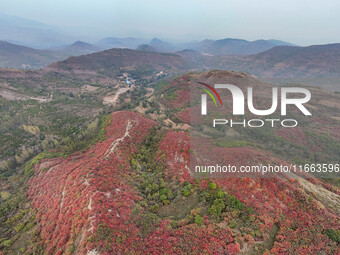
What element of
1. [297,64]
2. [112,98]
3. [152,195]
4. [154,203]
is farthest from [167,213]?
[297,64]

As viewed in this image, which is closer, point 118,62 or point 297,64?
point 297,64

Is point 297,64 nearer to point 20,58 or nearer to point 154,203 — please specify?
point 154,203

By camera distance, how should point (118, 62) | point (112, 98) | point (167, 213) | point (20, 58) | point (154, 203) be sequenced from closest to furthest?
point (167, 213), point (154, 203), point (112, 98), point (118, 62), point (20, 58)

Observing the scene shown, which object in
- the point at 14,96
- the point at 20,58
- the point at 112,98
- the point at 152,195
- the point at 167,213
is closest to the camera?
the point at 167,213

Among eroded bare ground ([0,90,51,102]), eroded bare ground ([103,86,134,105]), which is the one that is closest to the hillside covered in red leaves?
eroded bare ground ([103,86,134,105])

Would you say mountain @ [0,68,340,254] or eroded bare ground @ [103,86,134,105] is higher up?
eroded bare ground @ [103,86,134,105]

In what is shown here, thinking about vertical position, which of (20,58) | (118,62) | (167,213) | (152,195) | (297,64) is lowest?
(167,213)

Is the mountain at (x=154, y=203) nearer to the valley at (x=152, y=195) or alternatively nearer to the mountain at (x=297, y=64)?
the valley at (x=152, y=195)

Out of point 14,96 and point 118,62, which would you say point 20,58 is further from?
point 14,96

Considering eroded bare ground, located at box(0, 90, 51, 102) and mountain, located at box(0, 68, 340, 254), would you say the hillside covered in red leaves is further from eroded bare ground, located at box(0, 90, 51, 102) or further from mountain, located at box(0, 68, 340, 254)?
eroded bare ground, located at box(0, 90, 51, 102)

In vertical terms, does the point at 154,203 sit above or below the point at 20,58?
below

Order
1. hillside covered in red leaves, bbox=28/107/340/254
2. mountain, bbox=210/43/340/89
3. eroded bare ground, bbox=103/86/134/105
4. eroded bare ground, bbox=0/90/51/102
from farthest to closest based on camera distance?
mountain, bbox=210/43/340/89 → eroded bare ground, bbox=103/86/134/105 → eroded bare ground, bbox=0/90/51/102 → hillside covered in red leaves, bbox=28/107/340/254

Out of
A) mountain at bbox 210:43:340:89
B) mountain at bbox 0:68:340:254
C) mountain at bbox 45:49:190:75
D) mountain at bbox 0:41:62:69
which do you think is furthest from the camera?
mountain at bbox 0:41:62:69

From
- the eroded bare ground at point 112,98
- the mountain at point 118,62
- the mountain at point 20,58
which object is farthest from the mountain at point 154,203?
the mountain at point 20,58
